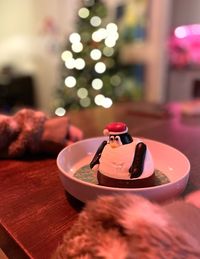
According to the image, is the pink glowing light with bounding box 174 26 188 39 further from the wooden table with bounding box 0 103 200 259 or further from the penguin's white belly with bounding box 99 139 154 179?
the penguin's white belly with bounding box 99 139 154 179

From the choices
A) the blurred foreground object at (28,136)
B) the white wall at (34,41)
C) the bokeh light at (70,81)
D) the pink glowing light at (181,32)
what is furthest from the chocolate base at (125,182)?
the white wall at (34,41)

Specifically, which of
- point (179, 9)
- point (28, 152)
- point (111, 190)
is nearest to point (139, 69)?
point (179, 9)

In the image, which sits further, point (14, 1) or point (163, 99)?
point (14, 1)

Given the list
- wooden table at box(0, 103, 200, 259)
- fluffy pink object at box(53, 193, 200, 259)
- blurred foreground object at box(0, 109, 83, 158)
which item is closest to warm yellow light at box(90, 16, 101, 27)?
wooden table at box(0, 103, 200, 259)

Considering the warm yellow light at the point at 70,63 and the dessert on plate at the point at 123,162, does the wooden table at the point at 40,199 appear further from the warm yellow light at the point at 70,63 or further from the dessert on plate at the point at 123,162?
the warm yellow light at the point at 70,63

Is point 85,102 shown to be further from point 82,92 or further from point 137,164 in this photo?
point 137,164

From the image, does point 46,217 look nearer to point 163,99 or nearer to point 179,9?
point 163,99
